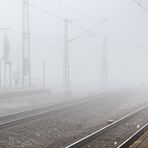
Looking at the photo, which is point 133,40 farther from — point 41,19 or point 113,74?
point 41,19

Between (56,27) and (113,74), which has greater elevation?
(56,27)

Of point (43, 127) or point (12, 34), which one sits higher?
point (12, 34)

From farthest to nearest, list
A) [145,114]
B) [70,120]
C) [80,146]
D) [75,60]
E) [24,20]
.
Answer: [75,60], [24,20], [145,114], [70,120], [80,146]

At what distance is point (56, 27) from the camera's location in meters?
121

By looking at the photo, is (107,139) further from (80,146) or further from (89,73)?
(89,73)

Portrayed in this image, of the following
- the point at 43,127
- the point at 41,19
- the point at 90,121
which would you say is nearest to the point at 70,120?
the point at 90,121

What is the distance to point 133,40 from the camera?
102250 millimetres

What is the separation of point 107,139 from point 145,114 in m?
9.62

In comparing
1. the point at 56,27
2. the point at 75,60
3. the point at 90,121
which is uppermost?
the point at 56,27

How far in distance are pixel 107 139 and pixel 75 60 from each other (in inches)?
4161

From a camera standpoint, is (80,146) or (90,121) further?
(90,121)

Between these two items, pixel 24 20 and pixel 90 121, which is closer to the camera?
pixel 90 121

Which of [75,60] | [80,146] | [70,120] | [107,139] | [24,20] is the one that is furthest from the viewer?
[75,60]

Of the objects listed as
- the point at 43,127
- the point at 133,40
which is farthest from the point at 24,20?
the point at 133,40
